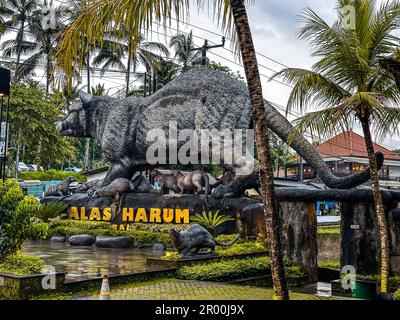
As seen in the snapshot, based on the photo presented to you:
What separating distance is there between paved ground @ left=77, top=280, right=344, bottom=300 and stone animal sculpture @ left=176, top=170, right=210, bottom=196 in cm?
727

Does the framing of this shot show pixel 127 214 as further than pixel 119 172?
No

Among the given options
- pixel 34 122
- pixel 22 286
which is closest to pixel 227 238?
pixel 22 286

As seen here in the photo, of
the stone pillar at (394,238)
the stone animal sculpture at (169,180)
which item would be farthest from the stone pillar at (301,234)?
the stone animal sculpture at (169,180)

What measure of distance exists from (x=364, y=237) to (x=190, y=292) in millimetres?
→ 4180

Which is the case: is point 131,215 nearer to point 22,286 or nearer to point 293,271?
point 293,271

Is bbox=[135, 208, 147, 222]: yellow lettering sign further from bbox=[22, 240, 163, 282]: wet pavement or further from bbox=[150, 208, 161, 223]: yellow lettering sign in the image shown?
bbox=[22, 240, 163, 282]: wet pavement

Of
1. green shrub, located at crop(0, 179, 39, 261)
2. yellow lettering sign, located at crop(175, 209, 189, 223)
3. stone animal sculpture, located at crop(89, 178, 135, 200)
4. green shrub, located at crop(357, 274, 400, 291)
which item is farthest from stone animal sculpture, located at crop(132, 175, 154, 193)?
green shrub, located at crop(0, 179, 39, 261)

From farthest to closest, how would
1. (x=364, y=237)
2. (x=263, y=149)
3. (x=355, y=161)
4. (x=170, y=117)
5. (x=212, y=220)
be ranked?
1. (x=355, y=161)
2. (x=170, y=117)
3. (x=212, y=220)
4. (x=364, y=237)
5. (x=263, y=149)

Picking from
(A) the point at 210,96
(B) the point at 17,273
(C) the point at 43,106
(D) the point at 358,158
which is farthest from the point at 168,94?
(D) the point at 358,158

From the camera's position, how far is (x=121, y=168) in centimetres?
1770

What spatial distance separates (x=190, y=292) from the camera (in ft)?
27.9

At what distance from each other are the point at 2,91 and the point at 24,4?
2657 centimetres

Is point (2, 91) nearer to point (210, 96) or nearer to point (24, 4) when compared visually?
point (210, 96)

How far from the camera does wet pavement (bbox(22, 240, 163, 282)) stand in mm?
9953
